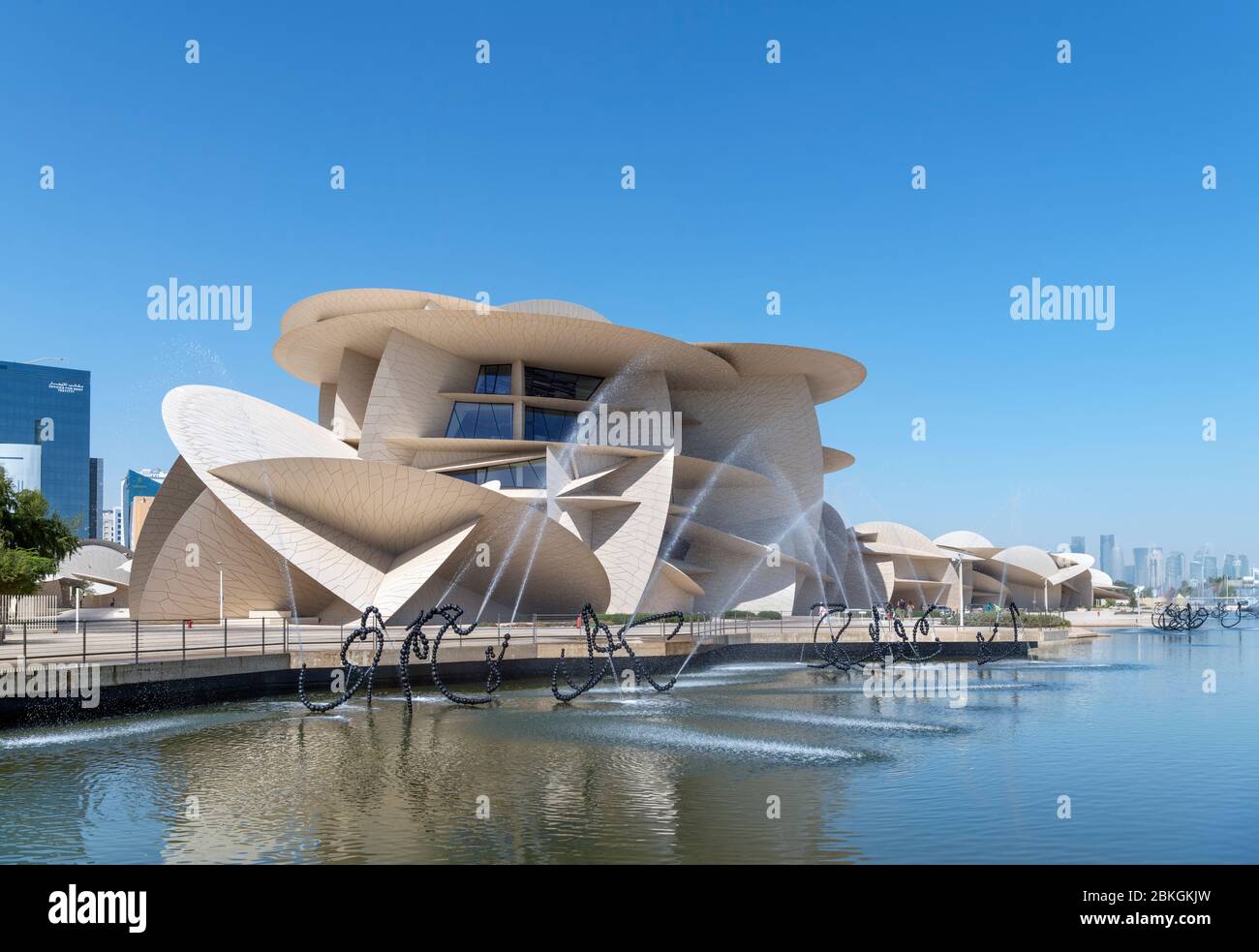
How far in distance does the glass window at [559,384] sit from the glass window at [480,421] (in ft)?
6.21

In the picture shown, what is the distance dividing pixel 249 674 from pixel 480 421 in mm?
30294

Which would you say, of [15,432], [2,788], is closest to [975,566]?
[2,788]

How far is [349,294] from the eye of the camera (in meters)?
48.2

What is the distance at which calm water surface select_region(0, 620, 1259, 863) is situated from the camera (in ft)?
33.9

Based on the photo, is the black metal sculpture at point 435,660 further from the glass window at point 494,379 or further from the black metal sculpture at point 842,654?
the glass window at point 494,379

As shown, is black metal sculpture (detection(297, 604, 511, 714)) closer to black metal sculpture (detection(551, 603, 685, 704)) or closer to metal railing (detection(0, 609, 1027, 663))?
metal railing (detection(0, 609, 1027, 663))

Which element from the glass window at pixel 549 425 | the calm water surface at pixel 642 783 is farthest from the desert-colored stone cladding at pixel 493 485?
the calm water surface at pixel 642 783

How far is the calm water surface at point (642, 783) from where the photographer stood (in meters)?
10.3

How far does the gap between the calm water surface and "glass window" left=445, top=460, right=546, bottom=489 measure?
2621 centimetres

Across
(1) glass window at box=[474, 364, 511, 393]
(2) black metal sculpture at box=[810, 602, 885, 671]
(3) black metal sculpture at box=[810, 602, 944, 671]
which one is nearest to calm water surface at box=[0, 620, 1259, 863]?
(2) black metal sculpture at box=[810, 602, 885, 671]

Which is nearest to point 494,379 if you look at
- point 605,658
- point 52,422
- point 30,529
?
point 30,529

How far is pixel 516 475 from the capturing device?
48938 millimetres

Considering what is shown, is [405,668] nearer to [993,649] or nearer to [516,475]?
[993,649]
